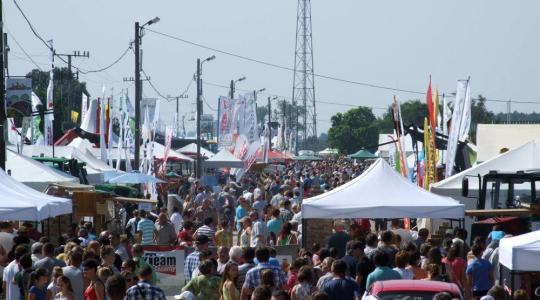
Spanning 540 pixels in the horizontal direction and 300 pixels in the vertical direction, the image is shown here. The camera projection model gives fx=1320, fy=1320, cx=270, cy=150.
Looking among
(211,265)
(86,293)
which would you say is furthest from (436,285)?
(86,293)

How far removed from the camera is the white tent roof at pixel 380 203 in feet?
64.8

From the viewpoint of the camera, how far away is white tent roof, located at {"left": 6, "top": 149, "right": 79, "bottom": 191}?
89.6ft

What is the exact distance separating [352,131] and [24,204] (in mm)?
158691

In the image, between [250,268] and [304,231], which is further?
[304,231]

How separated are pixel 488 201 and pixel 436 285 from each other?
14256mm

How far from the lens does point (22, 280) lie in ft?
48.8

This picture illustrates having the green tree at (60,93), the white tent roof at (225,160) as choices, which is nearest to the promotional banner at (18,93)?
the white tent roof at (225,160)

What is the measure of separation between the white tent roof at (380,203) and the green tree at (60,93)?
65.2m

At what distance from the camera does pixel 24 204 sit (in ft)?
60.3

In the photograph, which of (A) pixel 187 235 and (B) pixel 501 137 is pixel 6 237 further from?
(B) pixel 501 137

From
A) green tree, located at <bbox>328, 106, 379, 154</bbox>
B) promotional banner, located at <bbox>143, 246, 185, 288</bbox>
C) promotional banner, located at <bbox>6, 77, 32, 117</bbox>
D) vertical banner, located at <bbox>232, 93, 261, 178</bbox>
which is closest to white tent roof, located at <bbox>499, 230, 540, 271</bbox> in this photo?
promotional banner, located at <bbox>143, 246, 185, 288</bbox>

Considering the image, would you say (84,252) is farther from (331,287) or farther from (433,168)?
(433,168)

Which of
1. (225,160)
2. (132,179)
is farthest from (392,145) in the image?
(132,179)

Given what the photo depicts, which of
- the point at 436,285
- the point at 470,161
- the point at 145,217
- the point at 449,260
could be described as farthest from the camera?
the point at 470,161
